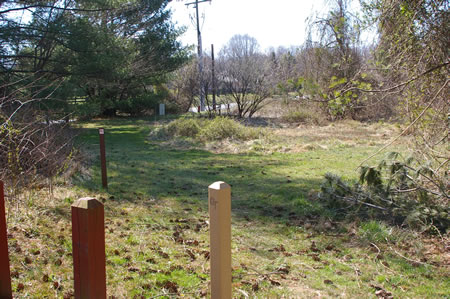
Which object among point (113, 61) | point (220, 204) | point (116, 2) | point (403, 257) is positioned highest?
point (116, 2)

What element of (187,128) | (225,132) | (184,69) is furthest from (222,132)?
(184,69)

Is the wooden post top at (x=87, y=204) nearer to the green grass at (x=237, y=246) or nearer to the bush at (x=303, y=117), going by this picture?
the green grass at (x=237, y=246)

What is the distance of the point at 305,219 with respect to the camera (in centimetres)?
614

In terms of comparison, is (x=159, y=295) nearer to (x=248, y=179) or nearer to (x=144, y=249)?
(x=144, y=249)

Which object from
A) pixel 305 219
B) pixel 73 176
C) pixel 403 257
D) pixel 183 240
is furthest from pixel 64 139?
pixel 403 257

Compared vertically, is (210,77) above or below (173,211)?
above

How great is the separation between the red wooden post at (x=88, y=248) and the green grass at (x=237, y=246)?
174cm

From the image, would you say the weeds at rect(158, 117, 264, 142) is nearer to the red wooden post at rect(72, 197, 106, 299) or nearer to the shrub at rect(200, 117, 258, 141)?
the shrub at rect(200, 117, 258, 141)

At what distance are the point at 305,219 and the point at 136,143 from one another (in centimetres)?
1127

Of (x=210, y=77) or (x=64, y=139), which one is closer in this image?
(x=64, y=139)

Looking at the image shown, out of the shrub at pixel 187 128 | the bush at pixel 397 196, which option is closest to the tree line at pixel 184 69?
the bush at pixel 397 196

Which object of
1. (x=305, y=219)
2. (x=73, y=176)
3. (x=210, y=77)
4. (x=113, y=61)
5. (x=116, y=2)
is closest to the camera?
(x=305, y=219)

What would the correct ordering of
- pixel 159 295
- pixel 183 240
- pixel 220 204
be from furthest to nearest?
pixel 183 240, pixel 159 295, pixel 220 204

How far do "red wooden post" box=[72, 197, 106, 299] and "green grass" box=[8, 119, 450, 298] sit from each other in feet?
5.70
